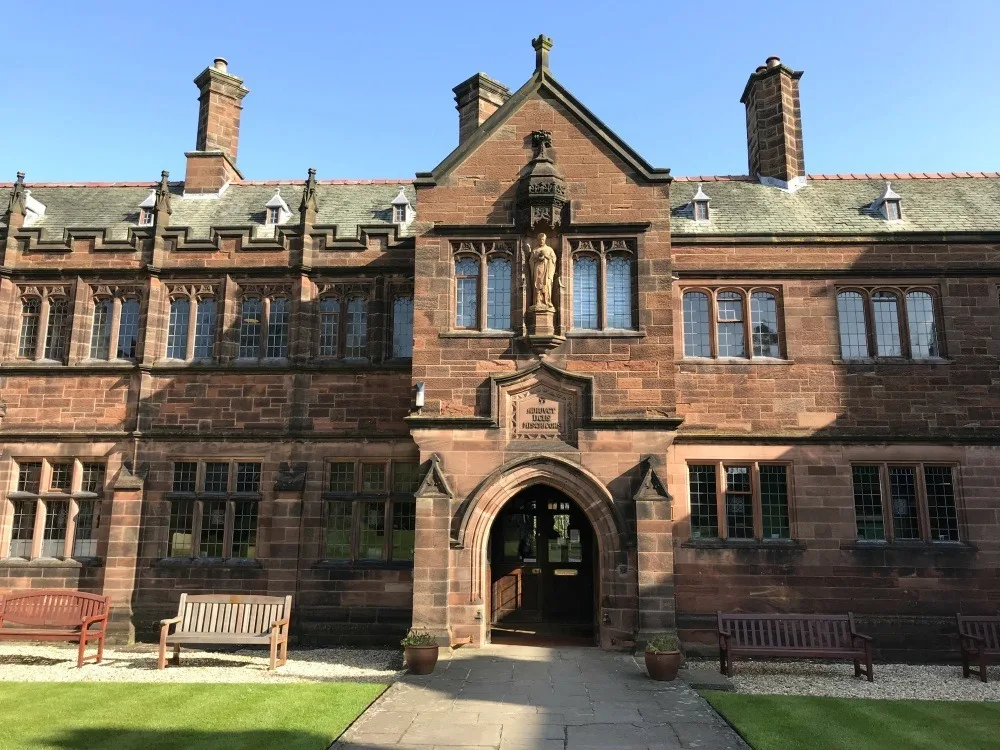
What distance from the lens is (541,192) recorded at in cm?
1588

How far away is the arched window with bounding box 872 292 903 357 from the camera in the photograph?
17.6 meters

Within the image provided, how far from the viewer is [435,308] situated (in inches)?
631

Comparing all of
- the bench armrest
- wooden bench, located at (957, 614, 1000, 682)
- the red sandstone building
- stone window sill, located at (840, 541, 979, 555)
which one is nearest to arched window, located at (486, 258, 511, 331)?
the red sandstone building

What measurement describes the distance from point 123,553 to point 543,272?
1170cm

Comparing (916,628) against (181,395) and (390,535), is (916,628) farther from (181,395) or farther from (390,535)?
(181,395)

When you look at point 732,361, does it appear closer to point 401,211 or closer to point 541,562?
point 541,562

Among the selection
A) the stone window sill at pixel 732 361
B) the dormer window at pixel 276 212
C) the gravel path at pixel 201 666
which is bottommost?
the gravel path at pixel 201 666

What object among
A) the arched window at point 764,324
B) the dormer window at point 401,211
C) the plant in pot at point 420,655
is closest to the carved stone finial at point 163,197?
the dormer window at point 401,211

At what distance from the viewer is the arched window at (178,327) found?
18734 millimetres

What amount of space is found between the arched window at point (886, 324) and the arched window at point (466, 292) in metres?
9.54

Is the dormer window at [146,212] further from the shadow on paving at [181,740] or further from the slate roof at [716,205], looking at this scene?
the shadow on paving at [181,740]

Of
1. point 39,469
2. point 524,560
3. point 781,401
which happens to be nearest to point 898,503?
point 781,401

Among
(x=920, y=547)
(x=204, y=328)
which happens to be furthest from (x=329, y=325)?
(x=920, y=547)

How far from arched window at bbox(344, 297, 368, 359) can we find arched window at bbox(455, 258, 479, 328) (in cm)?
327
